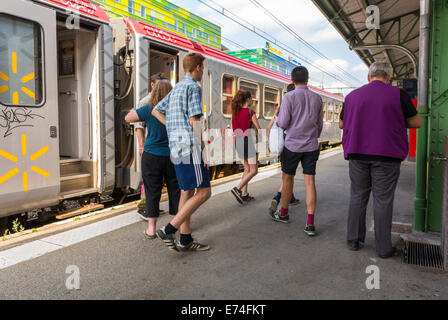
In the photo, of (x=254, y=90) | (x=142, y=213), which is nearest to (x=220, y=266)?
(x=142, y=213)

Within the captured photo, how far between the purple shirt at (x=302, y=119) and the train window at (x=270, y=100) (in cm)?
638

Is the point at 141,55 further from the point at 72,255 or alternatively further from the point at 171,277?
the point at 171,277

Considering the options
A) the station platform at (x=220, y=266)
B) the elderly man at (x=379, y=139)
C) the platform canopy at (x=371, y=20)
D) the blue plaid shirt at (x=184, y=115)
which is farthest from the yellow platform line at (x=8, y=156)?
the platform canopy at (x=371, y=20)

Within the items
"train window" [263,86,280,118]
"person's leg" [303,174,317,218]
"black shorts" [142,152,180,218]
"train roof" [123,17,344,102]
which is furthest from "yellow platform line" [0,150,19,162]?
"train window" [263,86,280,118]

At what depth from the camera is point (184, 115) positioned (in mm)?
3359

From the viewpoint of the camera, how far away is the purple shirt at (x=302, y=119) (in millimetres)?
4297

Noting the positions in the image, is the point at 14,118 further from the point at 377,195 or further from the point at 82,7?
the point at 377,195

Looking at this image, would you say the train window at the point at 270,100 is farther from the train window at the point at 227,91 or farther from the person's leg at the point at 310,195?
the person's leg at the point at 310,195

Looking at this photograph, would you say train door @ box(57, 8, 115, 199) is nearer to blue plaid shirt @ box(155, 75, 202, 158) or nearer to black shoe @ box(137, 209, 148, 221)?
black shoe @ box(137, 209, 148, 221)

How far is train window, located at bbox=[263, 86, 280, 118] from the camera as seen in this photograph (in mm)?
10805

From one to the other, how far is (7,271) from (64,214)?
2182 millimetres

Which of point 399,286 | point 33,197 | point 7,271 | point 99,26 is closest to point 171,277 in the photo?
point 7,271

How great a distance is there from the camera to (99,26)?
5.36 meters
